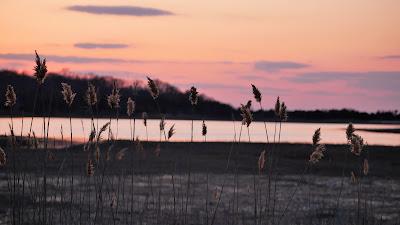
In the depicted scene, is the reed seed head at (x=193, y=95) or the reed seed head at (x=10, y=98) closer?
the reed seed head at (x=10, y=98)

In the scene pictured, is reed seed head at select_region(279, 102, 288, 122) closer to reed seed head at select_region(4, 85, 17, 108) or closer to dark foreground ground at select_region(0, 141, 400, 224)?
dark foreground ground at select_region(0, 141, 400, 224)

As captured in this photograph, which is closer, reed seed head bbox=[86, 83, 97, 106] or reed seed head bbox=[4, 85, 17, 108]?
reed seed head bbox=[4, 85, 17, 108]

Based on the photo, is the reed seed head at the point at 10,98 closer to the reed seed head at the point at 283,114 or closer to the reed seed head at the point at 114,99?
the reed seed head at the point at 114,99

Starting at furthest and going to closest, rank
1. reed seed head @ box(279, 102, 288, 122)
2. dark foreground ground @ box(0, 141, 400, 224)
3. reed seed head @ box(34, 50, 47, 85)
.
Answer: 1. dark foreground ground @ box(0, 141, 400, 224)
2. reed seed head @ box(279, 102, 288, 122)
3. reed seed head @ box(34, 50, 47, 85)

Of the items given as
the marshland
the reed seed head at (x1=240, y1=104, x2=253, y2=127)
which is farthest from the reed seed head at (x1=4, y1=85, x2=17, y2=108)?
the reed seed head at (x1=240, y1=104, x2=253, y2=127)

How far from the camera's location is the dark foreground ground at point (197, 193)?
7.86 metres

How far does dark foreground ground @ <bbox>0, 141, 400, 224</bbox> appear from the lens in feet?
25.8

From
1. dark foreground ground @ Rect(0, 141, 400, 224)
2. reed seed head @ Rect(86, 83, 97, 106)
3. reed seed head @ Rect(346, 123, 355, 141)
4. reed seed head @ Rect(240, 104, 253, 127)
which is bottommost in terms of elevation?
dark foreground ground @ Rect(0, 141, 400, 224)

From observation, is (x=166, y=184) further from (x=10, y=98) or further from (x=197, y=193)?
(x=10, y=98)

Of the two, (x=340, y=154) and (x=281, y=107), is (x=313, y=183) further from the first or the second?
(x=340, y=154)

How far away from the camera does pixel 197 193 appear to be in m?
15.9

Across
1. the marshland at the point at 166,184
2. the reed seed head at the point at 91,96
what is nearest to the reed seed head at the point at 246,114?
the marshland at the point at 166,184

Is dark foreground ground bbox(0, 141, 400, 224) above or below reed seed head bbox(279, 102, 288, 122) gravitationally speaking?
below

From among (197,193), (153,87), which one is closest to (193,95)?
(153,87)
